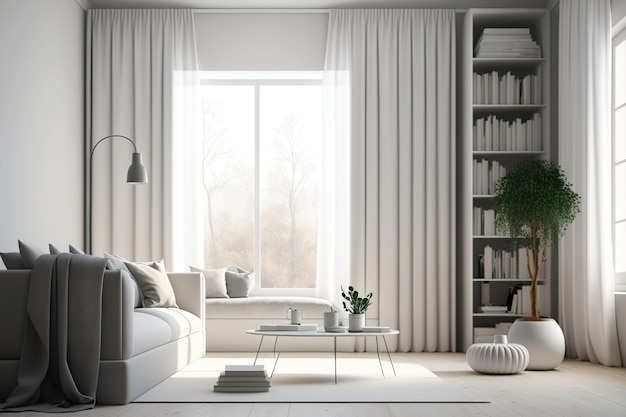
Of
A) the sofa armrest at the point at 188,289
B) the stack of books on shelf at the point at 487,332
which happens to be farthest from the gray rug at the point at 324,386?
the stack of books on shelf at the point at 487,332

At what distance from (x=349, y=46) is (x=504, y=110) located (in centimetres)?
148

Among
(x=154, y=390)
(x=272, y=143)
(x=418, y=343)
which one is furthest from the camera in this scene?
(x=272, y=143)

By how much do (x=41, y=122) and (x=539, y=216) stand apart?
3.67m

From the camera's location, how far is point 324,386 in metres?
4.63

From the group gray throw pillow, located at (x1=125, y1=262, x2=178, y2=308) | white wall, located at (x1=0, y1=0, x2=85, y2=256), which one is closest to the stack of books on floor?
gray throw pillow, located at (x1=125, y1=262, x2=178, y2=308)

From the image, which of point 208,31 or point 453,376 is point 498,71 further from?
point 453,376

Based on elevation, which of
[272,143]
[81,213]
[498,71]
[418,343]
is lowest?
[418,343]

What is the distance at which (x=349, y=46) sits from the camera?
7398mm

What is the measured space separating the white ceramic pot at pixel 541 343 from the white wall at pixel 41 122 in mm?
3501

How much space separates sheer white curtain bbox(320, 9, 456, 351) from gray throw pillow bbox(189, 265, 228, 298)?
0.89m

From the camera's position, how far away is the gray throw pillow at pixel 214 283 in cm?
720

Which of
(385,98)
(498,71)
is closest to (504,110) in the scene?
(498,71)

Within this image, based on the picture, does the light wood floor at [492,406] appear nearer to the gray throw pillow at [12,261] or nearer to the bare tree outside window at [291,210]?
the gray throw pillow at [12,261]

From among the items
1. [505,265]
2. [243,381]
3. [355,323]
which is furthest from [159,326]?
[505,265]
